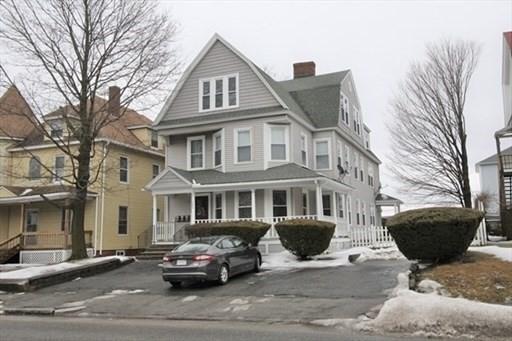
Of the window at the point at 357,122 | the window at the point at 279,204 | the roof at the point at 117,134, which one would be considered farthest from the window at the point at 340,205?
the roof at the point at 117,134

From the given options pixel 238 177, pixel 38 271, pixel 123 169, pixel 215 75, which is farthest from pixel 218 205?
pixel 38 271

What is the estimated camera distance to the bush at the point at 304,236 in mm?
19328

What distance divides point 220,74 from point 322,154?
7.04m

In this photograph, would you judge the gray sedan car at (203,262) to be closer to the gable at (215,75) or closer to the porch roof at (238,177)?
the porch roof at (238,177)

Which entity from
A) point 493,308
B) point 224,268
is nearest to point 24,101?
point 224,268

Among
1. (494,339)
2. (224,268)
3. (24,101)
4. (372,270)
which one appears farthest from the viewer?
(24,101)

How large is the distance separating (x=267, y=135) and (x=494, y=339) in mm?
17178

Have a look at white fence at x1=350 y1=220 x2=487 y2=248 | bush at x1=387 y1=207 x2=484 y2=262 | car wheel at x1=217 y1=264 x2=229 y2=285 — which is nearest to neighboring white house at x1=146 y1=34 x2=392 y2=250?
white fence at x1=350 y1=220 x2=487 y2=248

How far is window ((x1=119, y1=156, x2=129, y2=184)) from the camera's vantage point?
2959 centimetres

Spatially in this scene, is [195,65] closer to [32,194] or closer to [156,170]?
[156,170]

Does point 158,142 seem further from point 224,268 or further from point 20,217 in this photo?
point 224,268

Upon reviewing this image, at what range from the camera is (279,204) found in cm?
2408

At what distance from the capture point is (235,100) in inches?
999

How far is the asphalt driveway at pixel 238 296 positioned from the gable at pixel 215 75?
10444 mm
